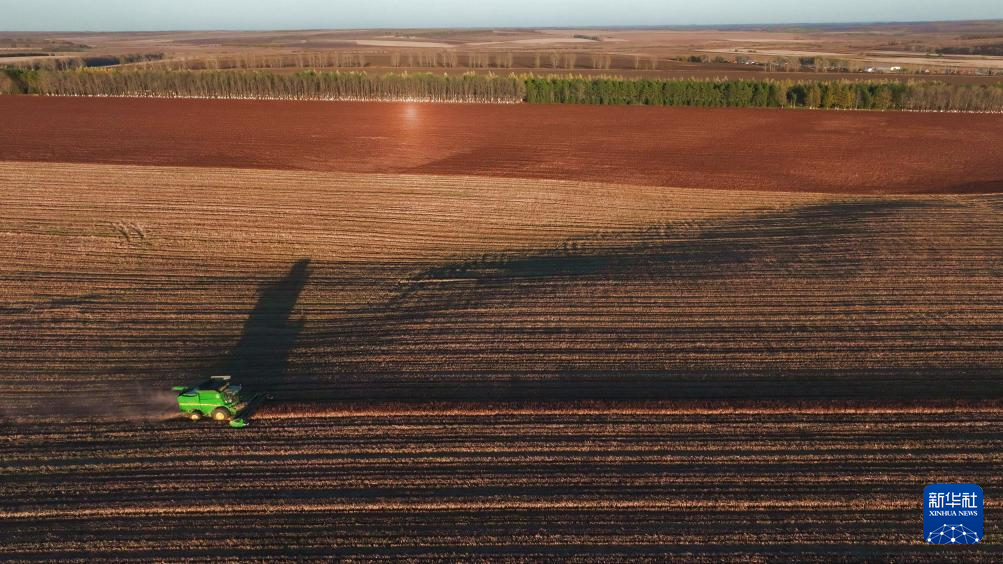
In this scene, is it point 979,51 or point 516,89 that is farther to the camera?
point 979,51

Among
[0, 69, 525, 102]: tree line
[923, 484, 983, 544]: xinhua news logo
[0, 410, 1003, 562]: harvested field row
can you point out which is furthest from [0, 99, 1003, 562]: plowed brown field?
[0, 69, 525, 102]: tree line

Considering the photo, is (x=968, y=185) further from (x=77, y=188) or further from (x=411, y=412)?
(x=77, y=188)

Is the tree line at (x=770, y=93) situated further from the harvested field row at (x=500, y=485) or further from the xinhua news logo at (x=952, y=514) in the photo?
the xinhua news logo at (x=952, y=514)

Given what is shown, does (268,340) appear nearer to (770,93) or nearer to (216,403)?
(216,403)

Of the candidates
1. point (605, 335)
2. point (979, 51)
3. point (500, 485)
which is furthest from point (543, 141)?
point (979, 51)

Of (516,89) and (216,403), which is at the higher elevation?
(516,89)

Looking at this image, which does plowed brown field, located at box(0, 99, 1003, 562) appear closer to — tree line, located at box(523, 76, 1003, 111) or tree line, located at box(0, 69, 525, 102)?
tree line, located at box(523, 76, 1003, 111)
